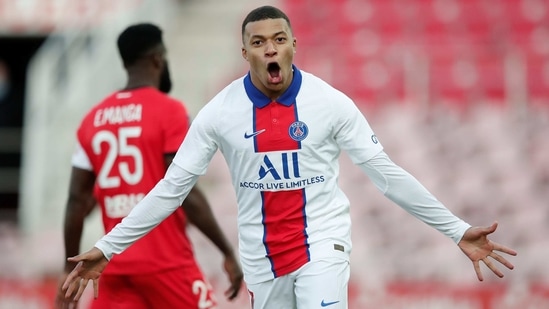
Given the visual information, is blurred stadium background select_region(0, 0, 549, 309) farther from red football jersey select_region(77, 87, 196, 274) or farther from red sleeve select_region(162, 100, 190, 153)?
red sleeve select_region(162, 100, 190, 153)

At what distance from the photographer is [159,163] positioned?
5852 millimetres

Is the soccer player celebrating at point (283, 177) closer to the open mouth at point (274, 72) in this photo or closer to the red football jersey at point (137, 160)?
the open mouth at point (274, 72)

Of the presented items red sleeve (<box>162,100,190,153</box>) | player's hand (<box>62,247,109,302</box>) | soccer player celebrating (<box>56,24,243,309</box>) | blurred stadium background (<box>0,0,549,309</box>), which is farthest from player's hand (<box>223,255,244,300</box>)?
blurred stadium background (<box>0,0,549,309</box>)

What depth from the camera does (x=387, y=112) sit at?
1252 cm

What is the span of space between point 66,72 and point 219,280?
4.97 meters

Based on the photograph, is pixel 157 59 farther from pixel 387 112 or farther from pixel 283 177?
pixel 387 112

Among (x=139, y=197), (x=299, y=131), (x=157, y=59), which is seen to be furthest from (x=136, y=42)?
(x=299, y=131)

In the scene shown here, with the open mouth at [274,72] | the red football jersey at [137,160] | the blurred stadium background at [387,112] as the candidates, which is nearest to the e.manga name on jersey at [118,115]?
the red football jersey at [137,160]

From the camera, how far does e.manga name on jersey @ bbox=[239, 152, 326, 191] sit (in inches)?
195

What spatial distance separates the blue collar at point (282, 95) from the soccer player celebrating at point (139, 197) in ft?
2.81

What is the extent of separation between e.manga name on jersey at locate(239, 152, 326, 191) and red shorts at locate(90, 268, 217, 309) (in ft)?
3.64

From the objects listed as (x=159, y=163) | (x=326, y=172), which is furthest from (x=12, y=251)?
(x=326, y=172)

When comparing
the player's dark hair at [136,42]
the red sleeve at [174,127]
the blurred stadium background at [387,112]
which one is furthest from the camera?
the blurred stadium background at [387,112]

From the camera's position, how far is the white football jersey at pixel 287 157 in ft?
16.2
